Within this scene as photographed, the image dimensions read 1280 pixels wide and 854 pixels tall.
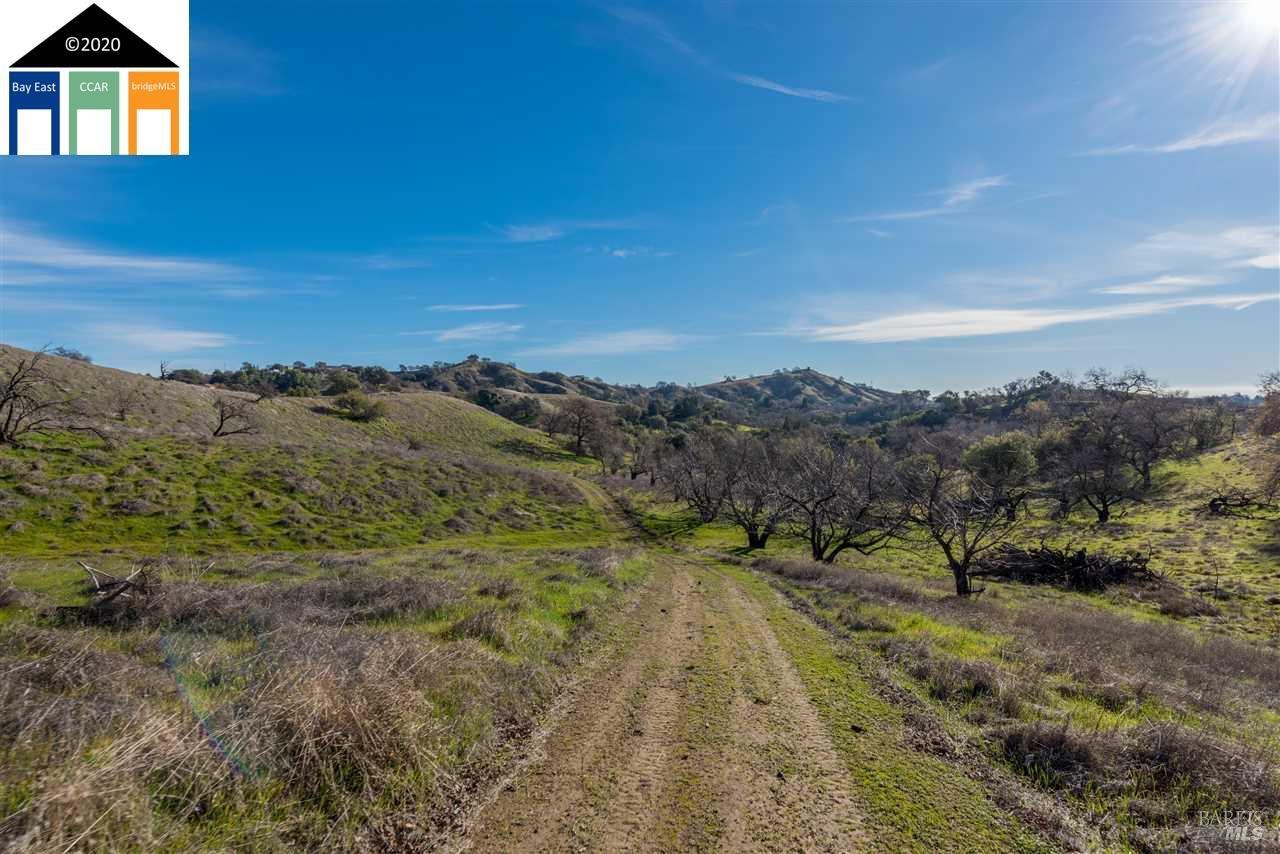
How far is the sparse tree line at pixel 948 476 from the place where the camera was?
95.7 ft

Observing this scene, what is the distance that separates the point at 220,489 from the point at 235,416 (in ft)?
118

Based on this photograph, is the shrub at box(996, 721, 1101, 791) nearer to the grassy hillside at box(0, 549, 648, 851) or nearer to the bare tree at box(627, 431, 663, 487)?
the grassy hillside at box(0, 549, 648, 851)

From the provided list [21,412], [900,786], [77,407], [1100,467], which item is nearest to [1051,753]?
[900,786]

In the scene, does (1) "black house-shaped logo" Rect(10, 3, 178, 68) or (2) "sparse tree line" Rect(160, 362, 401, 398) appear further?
(2) "sparse tree line" Rect(160, 362, 401, 398)

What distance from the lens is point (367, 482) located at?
47.4 m

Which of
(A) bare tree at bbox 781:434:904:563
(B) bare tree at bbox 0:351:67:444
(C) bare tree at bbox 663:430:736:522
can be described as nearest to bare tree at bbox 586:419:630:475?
(C) bare tree at bbox 663:430:736:522

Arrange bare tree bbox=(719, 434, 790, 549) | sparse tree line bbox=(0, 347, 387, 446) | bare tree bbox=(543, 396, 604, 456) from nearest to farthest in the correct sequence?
1. sparse tree line bbox=(0, 347, 387, 446)
2. bare tree bbox=(719, 434, 790, 549)
3. bare tree bbox=(543, 396, 604, 456)

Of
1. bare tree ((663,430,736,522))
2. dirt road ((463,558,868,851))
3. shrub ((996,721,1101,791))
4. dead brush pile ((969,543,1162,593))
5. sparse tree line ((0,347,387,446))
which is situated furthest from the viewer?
bare tree ((663,430,736,522))

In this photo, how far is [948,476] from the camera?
26.8 metres

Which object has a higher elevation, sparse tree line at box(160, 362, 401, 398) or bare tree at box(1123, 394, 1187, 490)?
sparse tree line at box(160, 362, 401, 398)

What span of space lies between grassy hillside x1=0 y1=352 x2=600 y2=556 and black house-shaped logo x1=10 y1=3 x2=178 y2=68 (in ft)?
75.5

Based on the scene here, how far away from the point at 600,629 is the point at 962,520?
64.5 ft

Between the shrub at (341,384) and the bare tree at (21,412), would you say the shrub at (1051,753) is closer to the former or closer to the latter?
the bare tree at (21,412)

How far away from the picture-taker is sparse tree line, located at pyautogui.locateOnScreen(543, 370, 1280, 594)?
2916 centimetres
